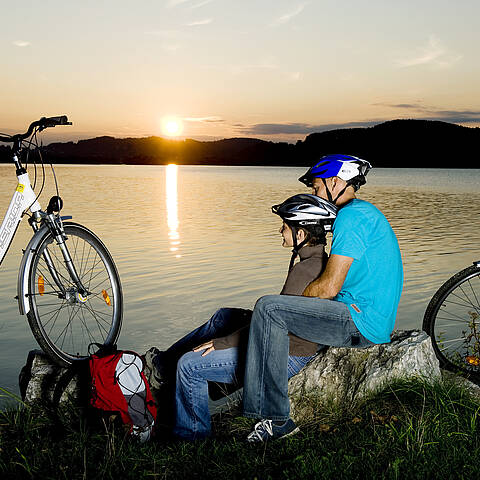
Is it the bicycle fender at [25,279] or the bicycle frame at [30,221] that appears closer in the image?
the bicycle fender at [25,279]

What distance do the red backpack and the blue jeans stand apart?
41 centimetres

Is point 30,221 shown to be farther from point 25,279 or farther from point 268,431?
point 268,431

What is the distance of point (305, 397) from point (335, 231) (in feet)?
4.40

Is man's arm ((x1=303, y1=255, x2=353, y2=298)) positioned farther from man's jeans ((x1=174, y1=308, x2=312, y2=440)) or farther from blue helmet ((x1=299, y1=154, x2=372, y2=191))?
blue helmet ((x1=299, y1=154, x2=372, y2=191))

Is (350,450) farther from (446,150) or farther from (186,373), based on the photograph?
(446,150)

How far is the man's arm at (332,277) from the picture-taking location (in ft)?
12.6

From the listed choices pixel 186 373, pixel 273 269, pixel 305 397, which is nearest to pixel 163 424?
pixel 186 373

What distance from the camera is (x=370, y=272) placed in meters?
→ 4.01

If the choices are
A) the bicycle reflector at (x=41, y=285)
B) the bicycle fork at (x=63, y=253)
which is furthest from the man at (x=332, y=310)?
the bicycle reflector at (x=41, y=285)

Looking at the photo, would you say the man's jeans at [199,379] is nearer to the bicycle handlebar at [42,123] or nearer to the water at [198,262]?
the bicycle handlebar at [42,123]

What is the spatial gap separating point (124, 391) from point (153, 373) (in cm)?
41

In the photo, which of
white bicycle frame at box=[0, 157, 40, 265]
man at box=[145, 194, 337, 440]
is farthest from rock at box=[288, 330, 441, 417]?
white bicycle frame at box=[0, 157, 40, 265]

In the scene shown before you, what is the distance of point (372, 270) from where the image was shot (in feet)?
13.2

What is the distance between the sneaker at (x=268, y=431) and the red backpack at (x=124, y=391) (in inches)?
37.7
